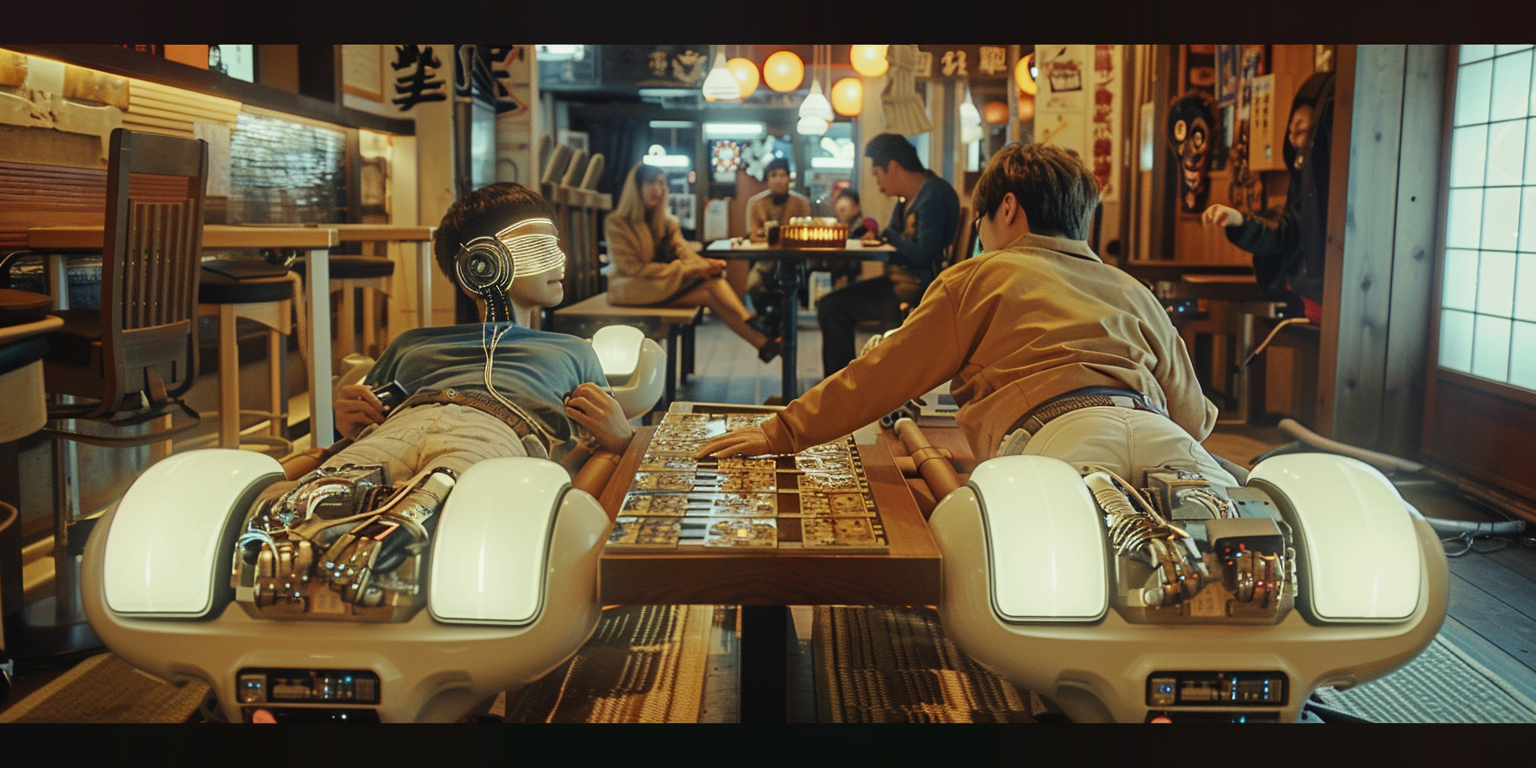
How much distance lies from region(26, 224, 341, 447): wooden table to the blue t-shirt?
1025 mm

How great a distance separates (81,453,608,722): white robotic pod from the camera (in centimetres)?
140

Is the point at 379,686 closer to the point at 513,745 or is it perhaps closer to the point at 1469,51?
the point at 513,745

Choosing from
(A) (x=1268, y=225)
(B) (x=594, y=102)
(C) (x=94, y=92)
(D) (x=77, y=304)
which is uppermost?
(B) (x=594, y=102)

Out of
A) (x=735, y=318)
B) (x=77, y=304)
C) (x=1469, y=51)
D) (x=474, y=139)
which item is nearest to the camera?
(x=77, y=304)

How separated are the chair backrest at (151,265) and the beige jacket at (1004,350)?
5.08 ft

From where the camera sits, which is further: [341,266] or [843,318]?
[843,318]

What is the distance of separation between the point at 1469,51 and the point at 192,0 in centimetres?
405

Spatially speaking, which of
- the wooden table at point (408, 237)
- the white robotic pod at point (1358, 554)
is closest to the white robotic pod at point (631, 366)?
the wooden table at point (408, 237)

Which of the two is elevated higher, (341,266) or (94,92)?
(94,92)

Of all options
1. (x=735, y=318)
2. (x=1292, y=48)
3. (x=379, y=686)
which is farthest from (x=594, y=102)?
(x=379, y=686)

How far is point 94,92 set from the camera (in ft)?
12.1

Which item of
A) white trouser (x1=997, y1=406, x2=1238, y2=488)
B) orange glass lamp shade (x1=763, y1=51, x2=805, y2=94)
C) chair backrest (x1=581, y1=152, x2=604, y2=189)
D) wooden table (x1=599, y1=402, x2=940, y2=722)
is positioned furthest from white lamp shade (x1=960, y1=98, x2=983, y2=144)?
wooden table (x1=599, y1=402, x2=940, y2=722)

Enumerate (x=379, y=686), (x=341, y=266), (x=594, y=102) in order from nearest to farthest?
1. (x=379, y=686)
2. (x=341, y=266)
3. (x=594, y=102)

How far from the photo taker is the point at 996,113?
989 centimetres
